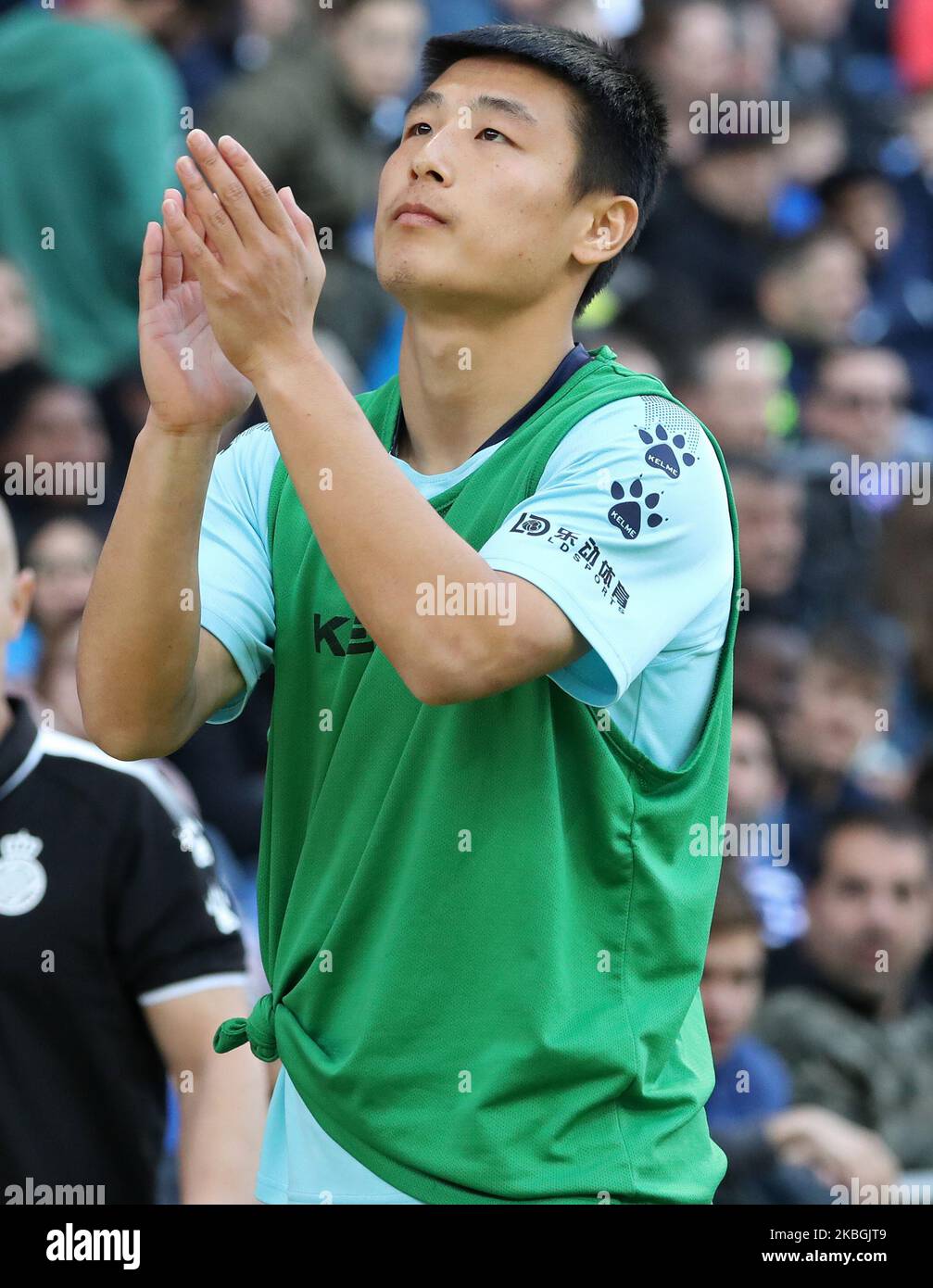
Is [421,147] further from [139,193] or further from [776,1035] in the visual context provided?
[776,1035]

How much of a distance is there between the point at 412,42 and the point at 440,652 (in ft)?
11.4

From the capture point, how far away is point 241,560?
6.93ft

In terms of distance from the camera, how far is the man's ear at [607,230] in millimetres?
2178

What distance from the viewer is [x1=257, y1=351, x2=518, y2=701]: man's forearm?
169cm

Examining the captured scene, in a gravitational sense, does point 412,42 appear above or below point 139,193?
above

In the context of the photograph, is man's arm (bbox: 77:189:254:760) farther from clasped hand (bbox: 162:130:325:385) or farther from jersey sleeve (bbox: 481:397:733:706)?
jersey sleeve (bbox: 481:397:733:706)

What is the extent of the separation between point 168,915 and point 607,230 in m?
1.50

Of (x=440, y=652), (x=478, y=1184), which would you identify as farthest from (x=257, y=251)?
(x=478, y=1184)

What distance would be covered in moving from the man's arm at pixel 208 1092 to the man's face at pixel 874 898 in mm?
2063

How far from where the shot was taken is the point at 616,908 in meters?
1.86

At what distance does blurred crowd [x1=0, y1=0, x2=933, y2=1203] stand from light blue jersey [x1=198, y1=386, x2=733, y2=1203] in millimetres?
2039

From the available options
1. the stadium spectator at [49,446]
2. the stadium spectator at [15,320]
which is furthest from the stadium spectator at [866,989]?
the stadium spectator at [15,320]

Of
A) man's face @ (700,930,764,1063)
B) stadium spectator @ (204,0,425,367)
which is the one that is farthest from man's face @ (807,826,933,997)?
stadium spectator @ (204,0,425,367)
